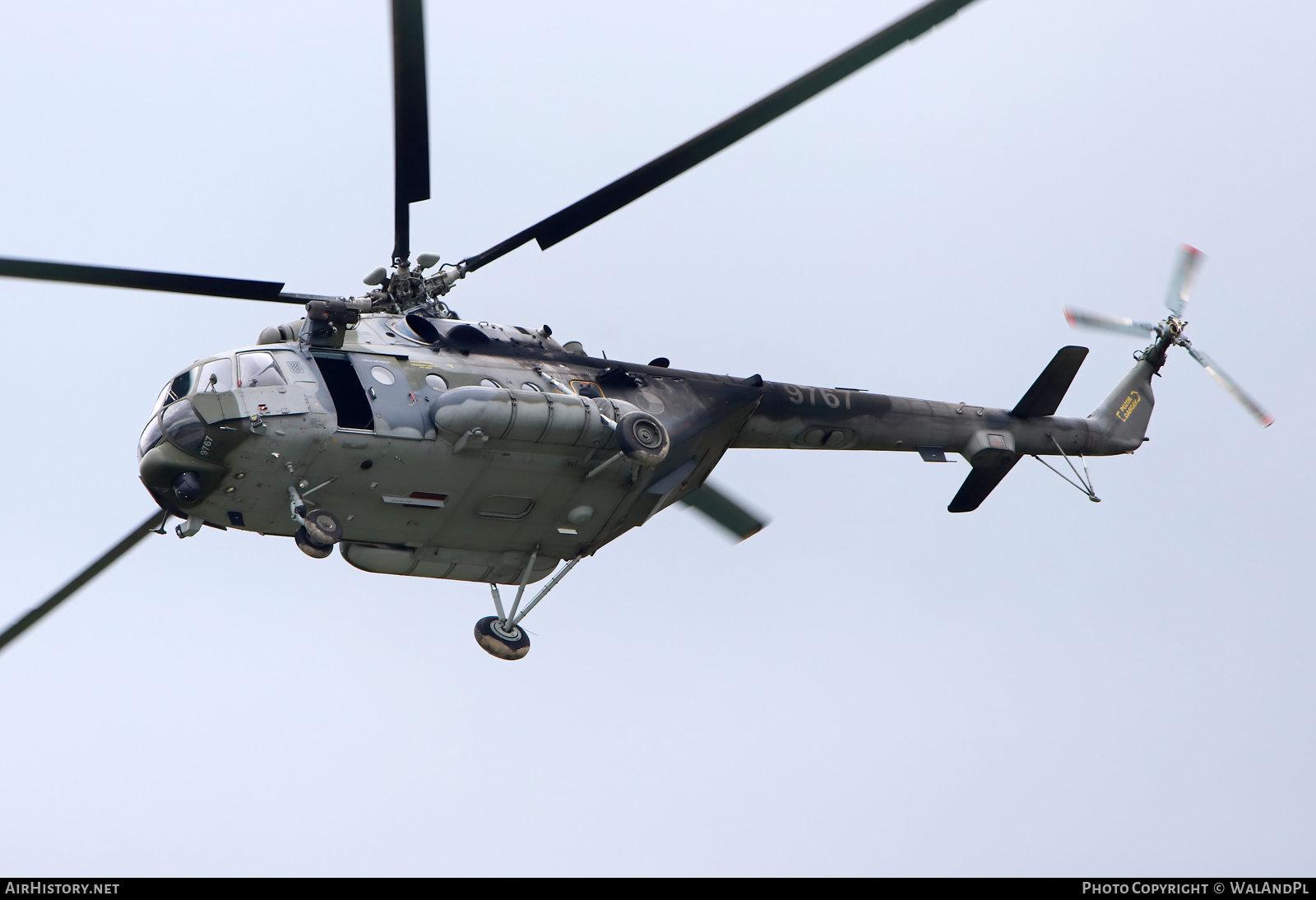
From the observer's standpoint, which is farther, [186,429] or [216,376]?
[216,376]

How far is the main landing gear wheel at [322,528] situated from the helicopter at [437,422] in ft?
0.08

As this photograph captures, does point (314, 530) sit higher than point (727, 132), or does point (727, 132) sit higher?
point (727, 132)

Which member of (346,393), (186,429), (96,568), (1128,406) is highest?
(1128,406)

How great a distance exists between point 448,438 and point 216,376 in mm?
2588

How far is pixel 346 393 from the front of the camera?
54.8 ft

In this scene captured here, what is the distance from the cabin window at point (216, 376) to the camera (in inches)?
642

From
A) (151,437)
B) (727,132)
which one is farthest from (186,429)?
(727,132)

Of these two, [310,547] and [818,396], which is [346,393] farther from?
[818,396]

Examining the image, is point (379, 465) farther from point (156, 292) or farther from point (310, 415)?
point (156, 292)

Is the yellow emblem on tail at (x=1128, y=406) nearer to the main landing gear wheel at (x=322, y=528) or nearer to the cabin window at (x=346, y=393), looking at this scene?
the cabin window at (x=346, y=393)

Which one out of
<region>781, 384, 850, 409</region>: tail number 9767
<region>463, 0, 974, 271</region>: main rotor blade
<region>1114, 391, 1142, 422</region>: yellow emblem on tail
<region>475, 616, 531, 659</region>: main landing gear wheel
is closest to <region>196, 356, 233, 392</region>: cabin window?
<region>463, 0, 974, 271</region>: main rotor blade

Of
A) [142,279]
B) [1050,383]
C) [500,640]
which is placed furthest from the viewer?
[1050,383]

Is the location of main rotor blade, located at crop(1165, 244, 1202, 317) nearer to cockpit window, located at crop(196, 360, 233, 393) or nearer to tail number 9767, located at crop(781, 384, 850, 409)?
tail number 9767, located at crop(781, 384, 850, 409)
